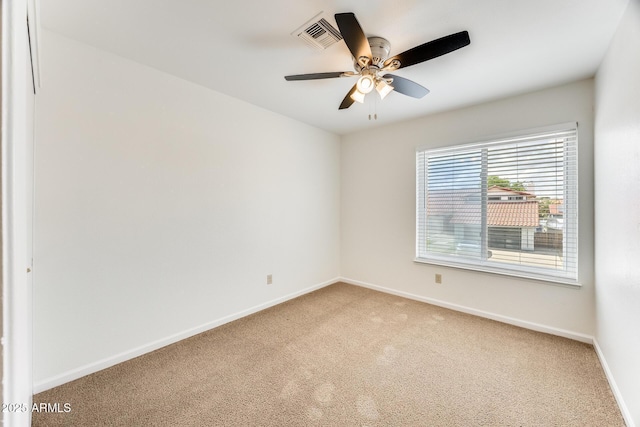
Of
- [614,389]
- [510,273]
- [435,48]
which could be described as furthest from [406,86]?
[614,389]

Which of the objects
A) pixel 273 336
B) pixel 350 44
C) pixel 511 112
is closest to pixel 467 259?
pixel 511 112

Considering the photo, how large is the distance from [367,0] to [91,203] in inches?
93.1

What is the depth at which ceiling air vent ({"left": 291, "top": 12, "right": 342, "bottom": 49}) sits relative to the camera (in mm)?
1671

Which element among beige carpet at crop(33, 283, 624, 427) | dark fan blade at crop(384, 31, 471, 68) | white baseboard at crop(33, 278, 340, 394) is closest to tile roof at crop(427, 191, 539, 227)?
beige carpet at crop(33, 283, 624, 427)

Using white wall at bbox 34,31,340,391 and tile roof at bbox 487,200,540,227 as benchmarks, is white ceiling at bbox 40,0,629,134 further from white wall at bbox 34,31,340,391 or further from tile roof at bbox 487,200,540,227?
tile roof at bbox 487,200,540,227

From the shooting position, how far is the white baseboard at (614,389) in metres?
1.51

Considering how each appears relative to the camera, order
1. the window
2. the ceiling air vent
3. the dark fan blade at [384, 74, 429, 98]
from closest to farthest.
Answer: the ceiling air vent, the dark fan blade at [384, 74, 429, 98], the window

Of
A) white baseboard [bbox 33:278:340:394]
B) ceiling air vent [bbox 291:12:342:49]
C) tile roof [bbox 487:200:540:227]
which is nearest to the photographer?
ceiling air vent [bbox 291:12:342:49]

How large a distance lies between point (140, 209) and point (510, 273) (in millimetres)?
3676

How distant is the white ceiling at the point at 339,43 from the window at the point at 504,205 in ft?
2.19

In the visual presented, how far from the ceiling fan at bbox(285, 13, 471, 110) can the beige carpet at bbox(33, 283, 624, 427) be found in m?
2.16

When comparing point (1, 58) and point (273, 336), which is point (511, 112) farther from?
point (1, 58)

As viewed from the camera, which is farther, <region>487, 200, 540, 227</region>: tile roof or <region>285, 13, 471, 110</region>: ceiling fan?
<region>487, 200, 540, 227</region>: tile roof

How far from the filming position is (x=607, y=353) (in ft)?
6.45
